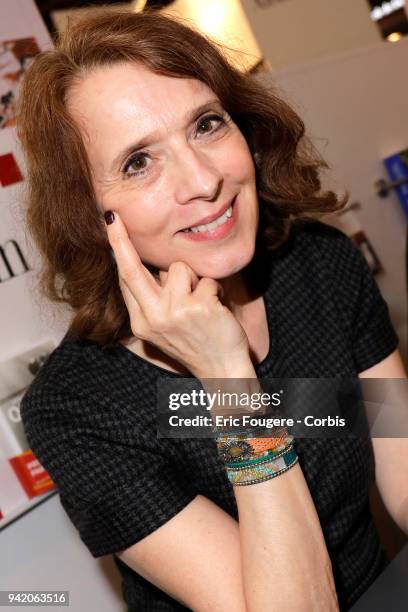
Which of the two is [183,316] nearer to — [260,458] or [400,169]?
[260,458]

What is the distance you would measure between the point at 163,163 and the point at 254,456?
21.8 inches

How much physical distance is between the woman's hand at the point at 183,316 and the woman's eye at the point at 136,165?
0.09 m

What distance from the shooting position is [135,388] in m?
1.28

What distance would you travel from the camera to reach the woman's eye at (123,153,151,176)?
1.21 meters

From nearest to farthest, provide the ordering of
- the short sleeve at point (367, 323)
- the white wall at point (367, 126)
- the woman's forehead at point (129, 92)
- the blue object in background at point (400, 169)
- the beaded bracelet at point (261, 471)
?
1. the beaded bracelet at point (261, 471)
2. the woman's forehead at point (129, 92)
3. the short sleeve at point (367, 323)
4. the white wall at point (367, 126)
5. the blue object in background at point (400, 169)

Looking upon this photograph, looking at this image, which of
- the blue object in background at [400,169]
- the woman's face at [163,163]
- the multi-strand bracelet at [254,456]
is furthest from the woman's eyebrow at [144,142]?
the blue object in background at [400,169]

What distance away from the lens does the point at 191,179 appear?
1.20m

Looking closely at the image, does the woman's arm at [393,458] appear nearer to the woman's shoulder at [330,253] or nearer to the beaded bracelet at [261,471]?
the woman's shoulder at [330,253]

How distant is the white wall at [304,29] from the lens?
283 centimetres

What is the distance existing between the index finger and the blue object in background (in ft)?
5.17

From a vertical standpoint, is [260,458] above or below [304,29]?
below

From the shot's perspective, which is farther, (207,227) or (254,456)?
(207,227)

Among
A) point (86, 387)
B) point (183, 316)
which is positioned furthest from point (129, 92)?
point (86, 387)

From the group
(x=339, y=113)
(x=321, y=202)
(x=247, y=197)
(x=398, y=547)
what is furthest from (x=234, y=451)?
(x=339, y=113)
